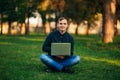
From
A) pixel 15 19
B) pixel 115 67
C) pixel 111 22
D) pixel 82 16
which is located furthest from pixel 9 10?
pixel 115 67

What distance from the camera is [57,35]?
455 inches

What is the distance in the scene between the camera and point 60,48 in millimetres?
10844

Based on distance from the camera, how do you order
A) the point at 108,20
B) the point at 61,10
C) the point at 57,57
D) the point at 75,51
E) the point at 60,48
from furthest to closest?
the point at 61,10 → the point at 108,20 → the point at 75,51 → the point at 57,57 → the point at 60,48

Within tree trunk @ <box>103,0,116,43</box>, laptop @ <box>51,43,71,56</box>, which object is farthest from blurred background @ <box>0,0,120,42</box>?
laptop @ <box>51,43,71,56</box>

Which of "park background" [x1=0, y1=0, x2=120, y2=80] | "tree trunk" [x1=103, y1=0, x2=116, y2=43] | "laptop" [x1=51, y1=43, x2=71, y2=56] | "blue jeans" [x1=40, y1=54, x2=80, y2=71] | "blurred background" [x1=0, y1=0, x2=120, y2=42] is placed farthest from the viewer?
"blurred background" [x1=0, y1=0, x2=120, y2=42]

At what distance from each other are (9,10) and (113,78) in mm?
44352

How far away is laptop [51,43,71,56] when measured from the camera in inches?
427

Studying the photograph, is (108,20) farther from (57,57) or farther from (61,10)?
(61,10)

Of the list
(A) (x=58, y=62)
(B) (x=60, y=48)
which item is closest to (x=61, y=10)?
(A) (x=58, y=62)

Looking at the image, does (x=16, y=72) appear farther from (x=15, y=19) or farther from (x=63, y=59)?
(x=15, y=19)

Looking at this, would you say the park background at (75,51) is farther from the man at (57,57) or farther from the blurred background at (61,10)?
the man at (57,57)

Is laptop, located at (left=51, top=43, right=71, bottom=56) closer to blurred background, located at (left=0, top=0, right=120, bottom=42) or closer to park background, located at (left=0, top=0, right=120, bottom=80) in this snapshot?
park background, located at (left=0, top=0, right=120, bottom=80)

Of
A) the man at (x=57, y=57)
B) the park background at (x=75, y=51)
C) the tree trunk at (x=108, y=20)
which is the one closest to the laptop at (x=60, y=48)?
the man at (x=57, y=57)

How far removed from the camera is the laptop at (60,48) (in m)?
10.9
